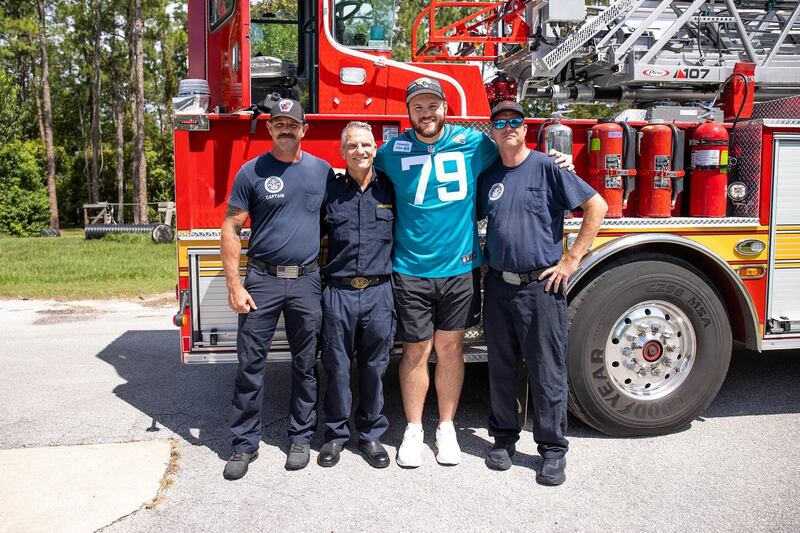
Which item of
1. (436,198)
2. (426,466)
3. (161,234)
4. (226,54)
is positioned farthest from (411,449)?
(161,234)

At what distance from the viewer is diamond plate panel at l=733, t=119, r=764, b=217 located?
15.2ft

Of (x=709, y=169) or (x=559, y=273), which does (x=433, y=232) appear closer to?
(x=559, y=273)

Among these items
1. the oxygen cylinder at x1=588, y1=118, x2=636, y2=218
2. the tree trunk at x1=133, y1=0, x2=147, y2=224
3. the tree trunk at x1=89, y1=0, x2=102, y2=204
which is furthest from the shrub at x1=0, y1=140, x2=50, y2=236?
the oxygen cylinder at x1=588, y1=118, x2=636, y2=218

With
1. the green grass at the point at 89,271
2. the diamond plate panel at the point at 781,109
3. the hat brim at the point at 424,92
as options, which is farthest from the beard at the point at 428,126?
the green grass at the point at 89,271

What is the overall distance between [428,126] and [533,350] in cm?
136

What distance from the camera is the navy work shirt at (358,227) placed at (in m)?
4.13

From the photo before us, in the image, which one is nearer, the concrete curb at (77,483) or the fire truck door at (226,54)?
the concrete curb at (77,483)

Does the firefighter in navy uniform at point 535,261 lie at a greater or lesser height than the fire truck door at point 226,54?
lesser

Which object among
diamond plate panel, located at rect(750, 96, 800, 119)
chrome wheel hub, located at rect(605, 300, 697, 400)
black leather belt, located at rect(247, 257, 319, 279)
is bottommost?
chrome wheel hub, located at rect(605, 300, 697, 400)

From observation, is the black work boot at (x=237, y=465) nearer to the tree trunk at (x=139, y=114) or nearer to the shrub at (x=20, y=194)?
the tree trunk at (x=139, y=114)

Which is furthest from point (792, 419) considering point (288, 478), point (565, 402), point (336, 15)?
point (336, 15)

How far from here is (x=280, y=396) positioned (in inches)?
221

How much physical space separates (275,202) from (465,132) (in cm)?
114

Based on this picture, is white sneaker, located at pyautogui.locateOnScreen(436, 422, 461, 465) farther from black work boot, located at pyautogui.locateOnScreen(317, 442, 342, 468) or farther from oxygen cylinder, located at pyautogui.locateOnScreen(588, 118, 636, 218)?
oxygen cylinder, located at pyautogui.locateOnScreen(588, 118, 636, 218)
